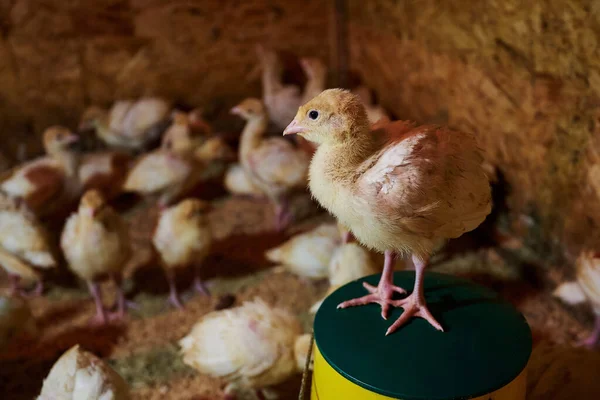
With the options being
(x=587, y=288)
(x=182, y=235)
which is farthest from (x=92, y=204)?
(x=587, y=288)

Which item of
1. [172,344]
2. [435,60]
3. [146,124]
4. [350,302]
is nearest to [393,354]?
[350,302]

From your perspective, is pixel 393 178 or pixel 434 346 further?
pixel 434 346

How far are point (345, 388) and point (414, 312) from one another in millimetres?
392

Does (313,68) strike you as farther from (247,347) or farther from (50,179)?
(247,347)

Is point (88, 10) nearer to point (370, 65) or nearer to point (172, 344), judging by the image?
point (370, 65)

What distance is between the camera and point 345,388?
5.75 feet

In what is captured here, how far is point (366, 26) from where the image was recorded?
195 inches

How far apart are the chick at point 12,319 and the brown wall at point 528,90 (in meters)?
2.88

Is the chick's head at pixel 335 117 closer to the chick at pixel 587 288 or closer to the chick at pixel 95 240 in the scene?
the chick at pixel 587 288

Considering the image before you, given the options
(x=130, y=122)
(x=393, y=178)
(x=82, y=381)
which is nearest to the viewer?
(x=393, y=178)

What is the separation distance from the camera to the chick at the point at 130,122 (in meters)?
4.71

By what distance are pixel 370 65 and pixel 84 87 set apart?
2.65 m

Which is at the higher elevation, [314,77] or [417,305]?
[417,305]

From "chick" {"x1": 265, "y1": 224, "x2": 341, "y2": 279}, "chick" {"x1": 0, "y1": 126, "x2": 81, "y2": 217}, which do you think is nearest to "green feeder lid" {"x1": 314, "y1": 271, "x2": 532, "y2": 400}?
"chick" {"x1": 265, "y1": 224, "x2": 341, "y2": 279}
